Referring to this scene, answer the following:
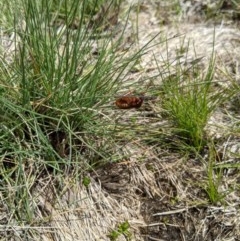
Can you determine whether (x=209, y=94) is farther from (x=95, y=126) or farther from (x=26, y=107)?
(x=26, y=107)

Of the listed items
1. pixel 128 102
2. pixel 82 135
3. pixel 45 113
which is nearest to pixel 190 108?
pixel 128 102

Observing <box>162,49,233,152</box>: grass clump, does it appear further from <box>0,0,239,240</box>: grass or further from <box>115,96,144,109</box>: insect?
<box>115,96,144,109</box>: insect

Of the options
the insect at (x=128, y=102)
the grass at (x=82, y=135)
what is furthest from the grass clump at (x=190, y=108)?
the insect at (x=128, y=102)

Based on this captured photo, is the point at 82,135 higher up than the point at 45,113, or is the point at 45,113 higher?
the point at 45,113

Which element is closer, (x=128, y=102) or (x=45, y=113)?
(x=45, y=113)

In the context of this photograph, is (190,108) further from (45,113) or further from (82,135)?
(45,113)

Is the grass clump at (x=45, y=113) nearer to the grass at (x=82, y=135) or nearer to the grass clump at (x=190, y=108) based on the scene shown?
the grass at (x=82, y=135)

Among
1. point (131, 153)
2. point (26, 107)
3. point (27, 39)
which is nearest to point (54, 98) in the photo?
point (26, 107)
